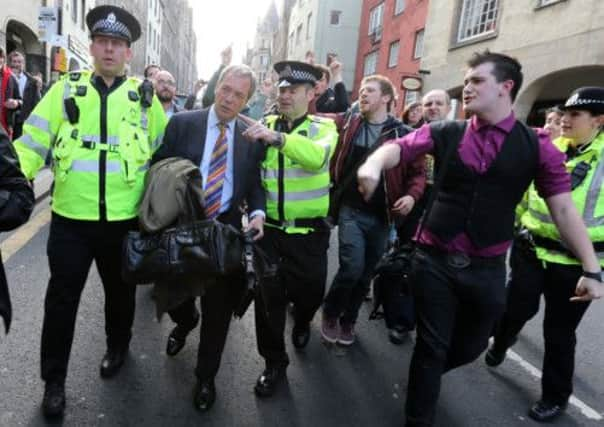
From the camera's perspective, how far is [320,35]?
33.0 metres

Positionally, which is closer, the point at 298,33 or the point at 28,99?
the point at 28,99

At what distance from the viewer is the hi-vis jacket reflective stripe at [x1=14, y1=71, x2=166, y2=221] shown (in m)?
2.34

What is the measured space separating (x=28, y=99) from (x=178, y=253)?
6.50m

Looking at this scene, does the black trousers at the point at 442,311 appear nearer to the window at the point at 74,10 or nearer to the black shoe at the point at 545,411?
the black shoe at the point at 545,411

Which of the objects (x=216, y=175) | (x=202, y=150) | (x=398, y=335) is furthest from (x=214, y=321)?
(x=398, y=335)

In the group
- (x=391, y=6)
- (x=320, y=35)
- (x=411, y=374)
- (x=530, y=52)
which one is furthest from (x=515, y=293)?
(x=320, y=35)

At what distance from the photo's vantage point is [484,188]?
2230 mm

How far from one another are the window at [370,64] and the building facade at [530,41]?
9.34 metres

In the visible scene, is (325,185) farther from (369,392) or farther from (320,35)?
(320,35)

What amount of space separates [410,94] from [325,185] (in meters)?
18.3

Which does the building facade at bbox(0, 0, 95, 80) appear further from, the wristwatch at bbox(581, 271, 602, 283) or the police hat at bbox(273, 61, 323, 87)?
the wristwatch at bbox(581, 271, 602, 283)

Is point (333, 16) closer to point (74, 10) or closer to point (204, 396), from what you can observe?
Answer: point (74, 10)

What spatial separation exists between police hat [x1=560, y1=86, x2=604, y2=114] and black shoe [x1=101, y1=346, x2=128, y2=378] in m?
3.12

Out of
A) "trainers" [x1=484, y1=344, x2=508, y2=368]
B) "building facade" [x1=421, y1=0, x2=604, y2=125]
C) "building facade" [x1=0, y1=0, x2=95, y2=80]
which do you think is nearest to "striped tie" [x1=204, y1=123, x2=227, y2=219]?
"trainers" [x1=484, y1=344, x2=508, y2=368]
